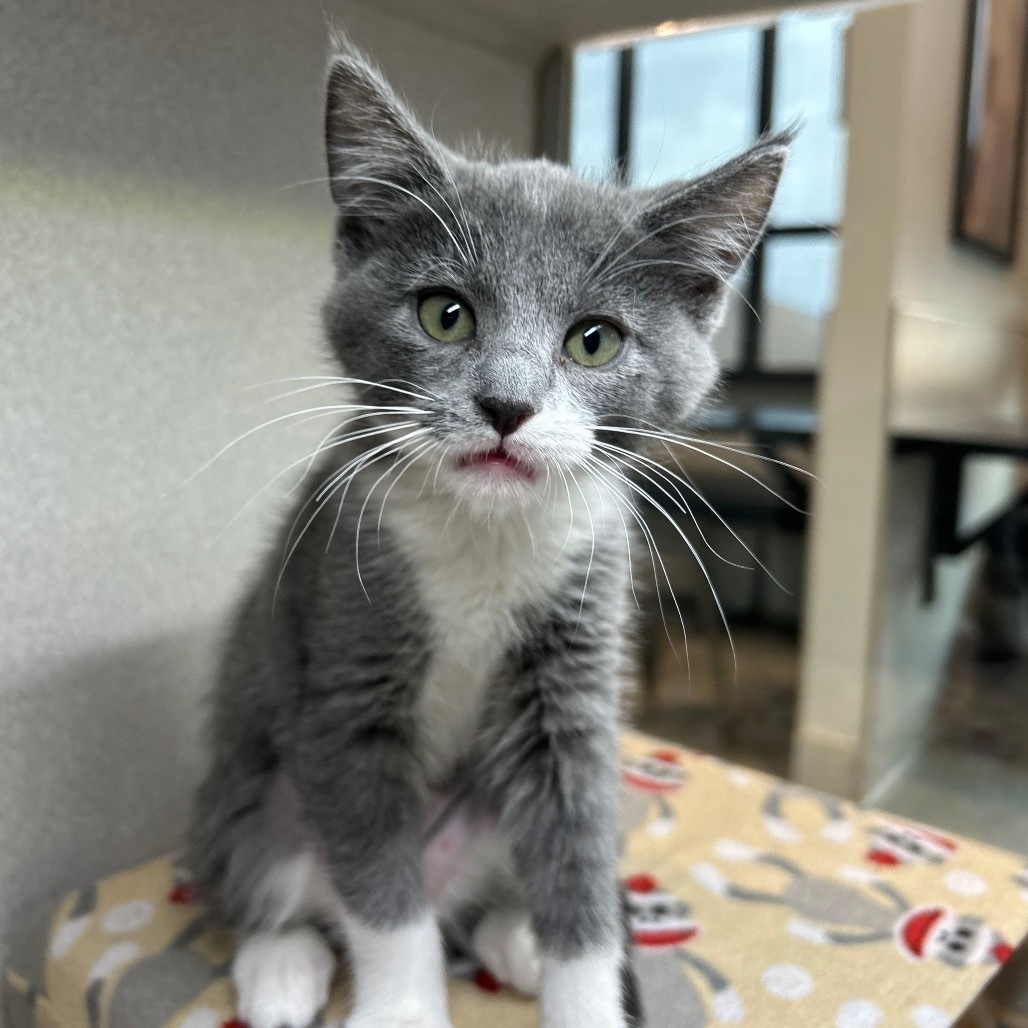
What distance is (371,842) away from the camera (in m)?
0.72

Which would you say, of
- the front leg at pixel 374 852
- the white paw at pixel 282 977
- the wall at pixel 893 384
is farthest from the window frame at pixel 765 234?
the white paw at pixel 282 977

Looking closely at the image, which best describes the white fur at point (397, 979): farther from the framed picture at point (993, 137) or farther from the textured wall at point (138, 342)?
the framed picture at point (993, 137)

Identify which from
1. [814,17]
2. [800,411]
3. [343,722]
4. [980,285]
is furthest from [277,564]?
[980,285]

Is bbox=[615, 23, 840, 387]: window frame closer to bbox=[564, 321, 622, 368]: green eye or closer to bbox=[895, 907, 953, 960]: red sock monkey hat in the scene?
bbox=[564, 321, 622, 368]: green eye

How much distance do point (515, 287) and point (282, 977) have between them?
Answer: 1.85 ft

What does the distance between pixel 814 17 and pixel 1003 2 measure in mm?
507

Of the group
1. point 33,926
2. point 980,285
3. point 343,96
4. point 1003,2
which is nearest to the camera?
point 343,96

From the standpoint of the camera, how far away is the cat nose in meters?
0.59

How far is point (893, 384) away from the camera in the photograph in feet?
4.65

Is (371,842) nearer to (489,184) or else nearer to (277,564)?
(277,564)

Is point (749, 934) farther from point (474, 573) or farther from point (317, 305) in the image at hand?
point (317, 305)

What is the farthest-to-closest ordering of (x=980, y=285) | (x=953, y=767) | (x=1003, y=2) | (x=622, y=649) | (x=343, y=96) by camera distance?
1. (x=953, y=767)
2. (x=980, y=285)
3. (x=1003, y=2)
4. (x=622, y=649)
5. (x=343, y=96)

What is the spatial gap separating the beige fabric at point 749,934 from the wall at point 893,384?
0.49m

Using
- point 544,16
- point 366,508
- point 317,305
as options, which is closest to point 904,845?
point 366,508
